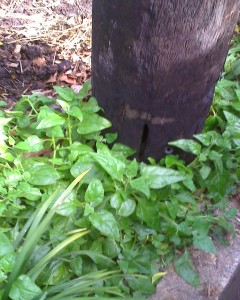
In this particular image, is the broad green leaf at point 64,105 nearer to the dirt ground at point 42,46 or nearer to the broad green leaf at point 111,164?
the broad green leaf at point 111,164

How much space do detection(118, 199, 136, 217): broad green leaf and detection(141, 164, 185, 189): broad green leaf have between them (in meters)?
0.11

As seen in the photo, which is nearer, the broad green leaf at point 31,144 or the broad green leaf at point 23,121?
the broad green leaf at point 31,144

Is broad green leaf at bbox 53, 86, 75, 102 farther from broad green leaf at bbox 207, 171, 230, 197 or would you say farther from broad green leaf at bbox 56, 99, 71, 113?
broad green leaf at bbox 207, 171, 230, 197

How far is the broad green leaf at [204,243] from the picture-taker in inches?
74.1

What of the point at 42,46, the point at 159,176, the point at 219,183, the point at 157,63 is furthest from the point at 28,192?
the point at 42,46

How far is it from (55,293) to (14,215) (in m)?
0.38

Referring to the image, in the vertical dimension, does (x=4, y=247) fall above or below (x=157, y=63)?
below

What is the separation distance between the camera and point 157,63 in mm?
1695

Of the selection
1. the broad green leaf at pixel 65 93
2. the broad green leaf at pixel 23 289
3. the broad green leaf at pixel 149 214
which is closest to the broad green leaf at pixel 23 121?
the broad green leaf at pixel 65 93

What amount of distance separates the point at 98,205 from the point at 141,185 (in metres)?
0.20

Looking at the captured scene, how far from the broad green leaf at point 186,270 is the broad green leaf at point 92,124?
65cm

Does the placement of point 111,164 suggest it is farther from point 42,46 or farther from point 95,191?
point 42,46

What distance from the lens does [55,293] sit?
1.69 m

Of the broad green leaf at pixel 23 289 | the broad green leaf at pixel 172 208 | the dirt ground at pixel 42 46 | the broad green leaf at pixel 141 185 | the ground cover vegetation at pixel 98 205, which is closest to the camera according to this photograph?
the broad green leaf at pixel 23 289
